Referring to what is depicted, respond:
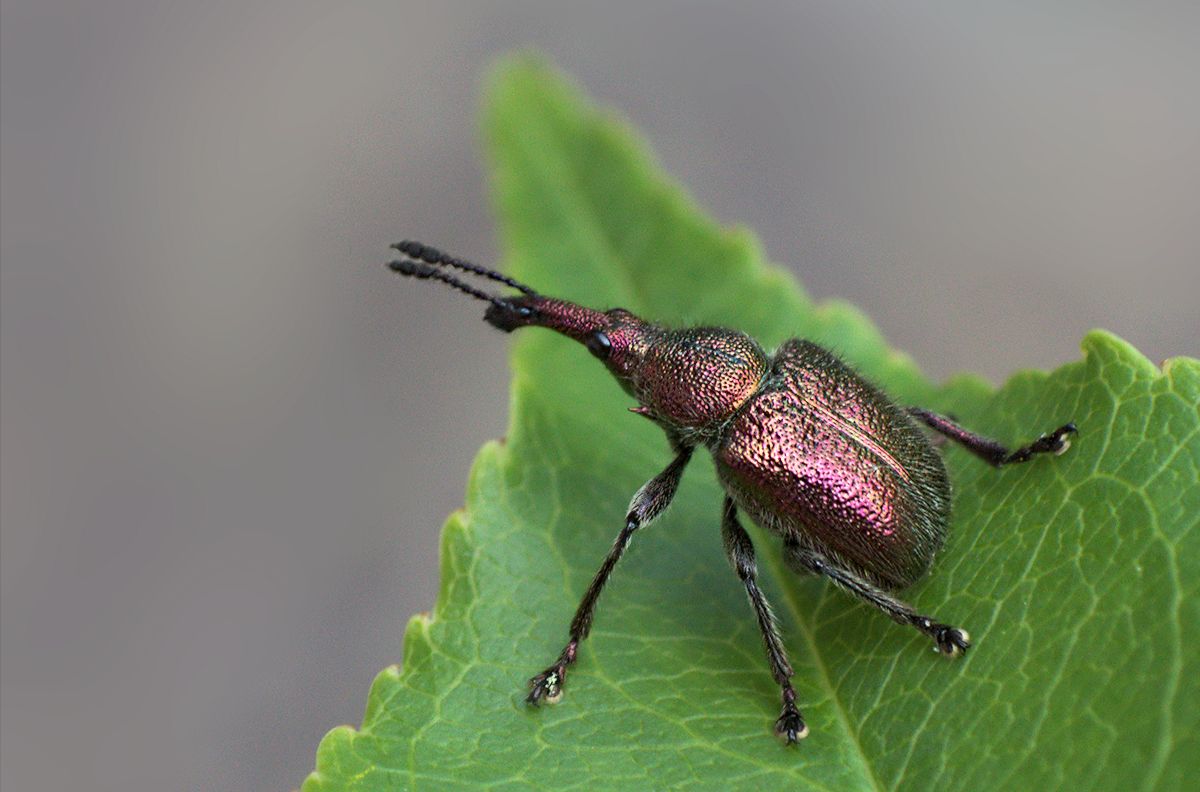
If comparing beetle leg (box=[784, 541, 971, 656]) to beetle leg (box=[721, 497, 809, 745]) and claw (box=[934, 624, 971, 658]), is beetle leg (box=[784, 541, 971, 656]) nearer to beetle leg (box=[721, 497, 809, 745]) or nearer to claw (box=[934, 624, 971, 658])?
claw (box=[934, 624, 971, 658])

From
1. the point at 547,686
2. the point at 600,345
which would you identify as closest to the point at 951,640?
the point at 547,686

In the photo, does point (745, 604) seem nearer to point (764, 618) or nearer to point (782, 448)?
point (764, 618)

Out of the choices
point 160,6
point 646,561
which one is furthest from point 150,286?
point 646,561

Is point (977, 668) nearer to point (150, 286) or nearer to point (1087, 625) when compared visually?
point (1087, 625)

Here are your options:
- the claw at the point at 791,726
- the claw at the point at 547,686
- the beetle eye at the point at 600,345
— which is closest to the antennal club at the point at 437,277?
the beetle eye at the point at 600,345

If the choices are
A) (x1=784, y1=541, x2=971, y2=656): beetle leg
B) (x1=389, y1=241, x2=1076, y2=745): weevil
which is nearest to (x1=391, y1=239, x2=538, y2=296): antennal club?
(x1=389, y1=241, x2=1076, y2=745): weevil

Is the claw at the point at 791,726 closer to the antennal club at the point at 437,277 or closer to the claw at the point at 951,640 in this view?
the claw at the point at 951,640
